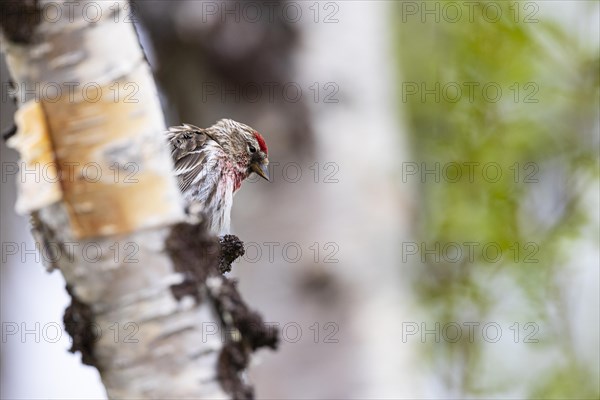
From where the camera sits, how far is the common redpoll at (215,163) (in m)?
4.74

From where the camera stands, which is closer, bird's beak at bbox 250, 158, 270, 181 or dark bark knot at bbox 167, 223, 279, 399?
dark bark knot at bbox 167, 223, 279, 399

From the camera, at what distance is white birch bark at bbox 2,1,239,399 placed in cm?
199

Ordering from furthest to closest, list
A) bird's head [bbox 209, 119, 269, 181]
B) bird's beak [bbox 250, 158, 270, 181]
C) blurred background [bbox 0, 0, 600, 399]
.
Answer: bird's head [bbox 209, 119, 269, 181] → bird's beak [bbox 250, 158, 270, 181] → blurred background [bbox 0, 0, 600, 399]

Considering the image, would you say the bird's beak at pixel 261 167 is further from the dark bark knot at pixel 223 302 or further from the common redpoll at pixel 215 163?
the dark bark knot at pixel 223 302

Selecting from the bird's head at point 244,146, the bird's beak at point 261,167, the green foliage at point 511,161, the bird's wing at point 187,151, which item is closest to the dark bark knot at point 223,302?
the bird's beak at point 261,167

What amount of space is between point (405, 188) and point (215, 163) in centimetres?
134

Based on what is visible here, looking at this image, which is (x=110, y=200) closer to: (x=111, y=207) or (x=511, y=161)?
(x=111, y=207)

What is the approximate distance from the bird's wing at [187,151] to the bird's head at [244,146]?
0.11m

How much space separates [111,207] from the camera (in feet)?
6.63

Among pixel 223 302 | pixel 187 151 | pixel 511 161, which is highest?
pixel 187 151

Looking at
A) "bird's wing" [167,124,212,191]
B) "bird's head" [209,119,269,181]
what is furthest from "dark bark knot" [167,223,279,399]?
"bird's wing" [167,124,212,191]

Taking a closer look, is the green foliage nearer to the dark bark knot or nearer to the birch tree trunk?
the dark bark knot

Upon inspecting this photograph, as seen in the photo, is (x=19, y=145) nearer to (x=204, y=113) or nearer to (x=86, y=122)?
(x=86, y=122)

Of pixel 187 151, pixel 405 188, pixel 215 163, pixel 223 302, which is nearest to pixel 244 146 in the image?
pixel 215 163
